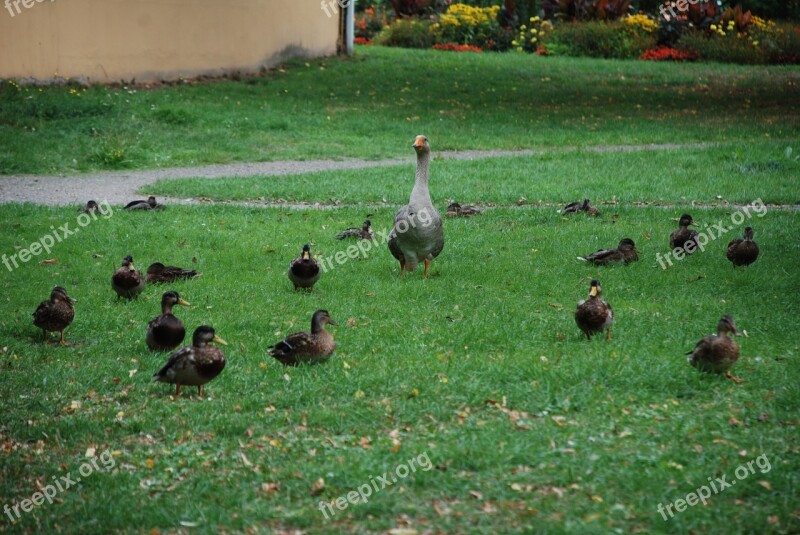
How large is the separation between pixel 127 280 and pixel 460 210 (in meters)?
6.12

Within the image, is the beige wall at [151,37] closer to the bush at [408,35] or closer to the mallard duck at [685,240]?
the bush at [408,35]

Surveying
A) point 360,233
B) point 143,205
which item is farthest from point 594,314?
point 143,205

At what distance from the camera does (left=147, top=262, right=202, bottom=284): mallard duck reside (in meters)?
11.6

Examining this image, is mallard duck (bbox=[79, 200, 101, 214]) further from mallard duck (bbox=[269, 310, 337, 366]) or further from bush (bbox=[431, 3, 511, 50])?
bush (bbox=[431, 3, 511, 50])

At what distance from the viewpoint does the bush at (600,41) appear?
124 feet

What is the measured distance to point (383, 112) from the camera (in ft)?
86.6

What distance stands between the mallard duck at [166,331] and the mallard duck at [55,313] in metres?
0.93

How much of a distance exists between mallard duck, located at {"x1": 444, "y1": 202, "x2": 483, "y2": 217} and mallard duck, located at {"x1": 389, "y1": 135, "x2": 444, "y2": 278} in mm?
3390

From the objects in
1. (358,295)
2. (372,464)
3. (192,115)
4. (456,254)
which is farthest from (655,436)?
(192,115)

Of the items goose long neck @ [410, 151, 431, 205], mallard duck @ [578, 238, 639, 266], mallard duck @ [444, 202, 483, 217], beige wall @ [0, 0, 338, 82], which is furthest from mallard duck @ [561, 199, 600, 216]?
beige wall @ [0, 0, 338, 82]

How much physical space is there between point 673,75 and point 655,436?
27244 millimetres

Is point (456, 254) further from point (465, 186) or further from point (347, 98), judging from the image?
point (347, 98)

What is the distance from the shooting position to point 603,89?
2981cm

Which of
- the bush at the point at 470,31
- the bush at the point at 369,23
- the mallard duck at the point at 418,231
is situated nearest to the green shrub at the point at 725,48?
the bush at the point at 470,31
